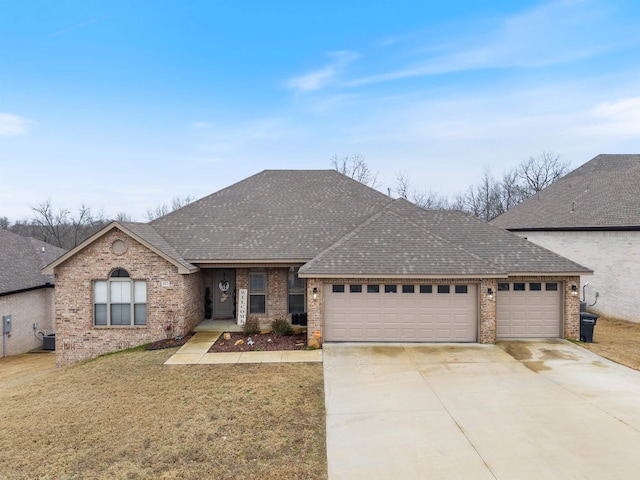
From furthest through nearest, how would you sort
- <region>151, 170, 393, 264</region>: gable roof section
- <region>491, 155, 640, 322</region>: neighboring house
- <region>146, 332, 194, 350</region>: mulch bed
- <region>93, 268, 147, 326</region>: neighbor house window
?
<region>491, 155, 640, 322</region>: neighboring house
<region>151, 170, 393, 264</region>: gable roof section
<region>93, 268, 147, 326</region>: neighbor house window
<region>146, 332, 194, 350</region>: mulch bed

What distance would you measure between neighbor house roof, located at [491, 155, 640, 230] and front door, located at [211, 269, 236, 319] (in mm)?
17899

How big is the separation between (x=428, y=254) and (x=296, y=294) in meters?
5.99

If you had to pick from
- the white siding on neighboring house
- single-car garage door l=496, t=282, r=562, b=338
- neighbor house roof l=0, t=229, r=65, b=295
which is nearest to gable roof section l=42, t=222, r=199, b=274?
neighbor house roof l=0, t=229, r=65, b=295

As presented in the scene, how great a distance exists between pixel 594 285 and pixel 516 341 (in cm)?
918

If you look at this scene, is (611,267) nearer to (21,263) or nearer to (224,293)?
(224,293)

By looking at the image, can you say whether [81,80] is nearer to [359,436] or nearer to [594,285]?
[359,436]

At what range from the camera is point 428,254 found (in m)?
13.0

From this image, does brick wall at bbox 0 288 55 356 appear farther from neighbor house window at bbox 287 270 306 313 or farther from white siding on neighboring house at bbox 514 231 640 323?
white siding on neighboring house at bbox 514 231 640 323

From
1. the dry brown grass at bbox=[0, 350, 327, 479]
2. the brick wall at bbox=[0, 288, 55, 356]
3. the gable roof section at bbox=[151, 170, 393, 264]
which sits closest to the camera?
the dry brown grass at bbox=[0, 350, 327, 479]

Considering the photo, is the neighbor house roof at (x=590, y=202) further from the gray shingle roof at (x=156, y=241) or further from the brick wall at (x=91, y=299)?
the brick wall at (x=91, y=299)

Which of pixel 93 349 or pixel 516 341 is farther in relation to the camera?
pixel 93 349

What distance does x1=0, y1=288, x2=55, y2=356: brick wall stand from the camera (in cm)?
1791

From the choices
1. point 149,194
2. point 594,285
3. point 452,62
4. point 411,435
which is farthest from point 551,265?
point 149,194

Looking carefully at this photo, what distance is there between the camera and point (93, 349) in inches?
533
